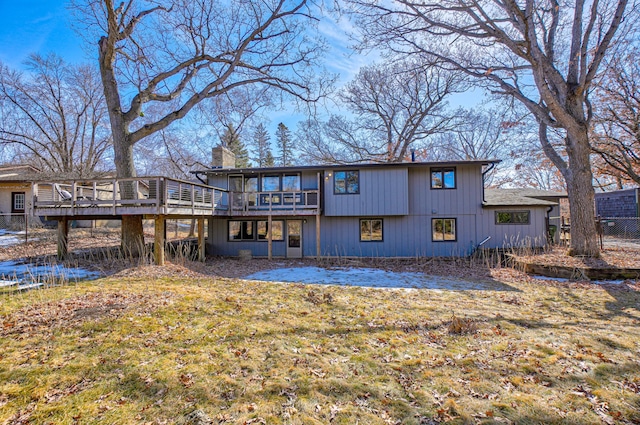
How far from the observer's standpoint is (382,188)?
1375cm

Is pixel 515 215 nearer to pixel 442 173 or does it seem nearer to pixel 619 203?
pixel 442 173

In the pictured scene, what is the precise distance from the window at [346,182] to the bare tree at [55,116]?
71.4 ft

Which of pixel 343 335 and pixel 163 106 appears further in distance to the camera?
pixel 163 106

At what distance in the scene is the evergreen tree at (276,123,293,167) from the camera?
40.4 meters

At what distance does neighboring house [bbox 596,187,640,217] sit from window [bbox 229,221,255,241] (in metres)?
24.3

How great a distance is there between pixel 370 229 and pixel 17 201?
26.1 metres

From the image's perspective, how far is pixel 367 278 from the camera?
9727 mm

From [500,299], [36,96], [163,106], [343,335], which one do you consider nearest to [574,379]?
[343,335]

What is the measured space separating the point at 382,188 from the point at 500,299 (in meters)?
7.40

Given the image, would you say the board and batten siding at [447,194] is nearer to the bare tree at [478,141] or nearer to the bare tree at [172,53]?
the bare tree at [172,53]

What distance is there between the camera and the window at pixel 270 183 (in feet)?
48.7

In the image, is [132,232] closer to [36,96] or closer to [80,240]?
[80,240]

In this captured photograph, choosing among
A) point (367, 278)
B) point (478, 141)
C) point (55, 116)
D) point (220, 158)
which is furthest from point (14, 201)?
point (478, 141)

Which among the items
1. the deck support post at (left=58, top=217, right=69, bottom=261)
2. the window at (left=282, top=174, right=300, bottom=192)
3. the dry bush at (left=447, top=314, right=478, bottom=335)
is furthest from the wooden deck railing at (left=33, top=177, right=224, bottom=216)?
the dry bush at (left=447, top=314, right=478, bottom=335)
